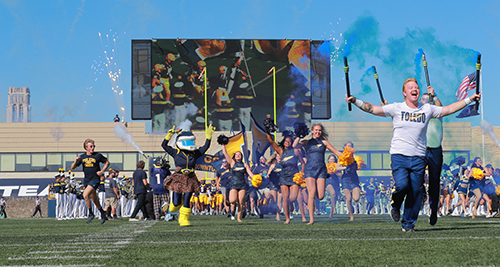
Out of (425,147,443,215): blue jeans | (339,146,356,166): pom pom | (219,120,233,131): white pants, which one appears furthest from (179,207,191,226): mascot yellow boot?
(219,120,233,131): white pants

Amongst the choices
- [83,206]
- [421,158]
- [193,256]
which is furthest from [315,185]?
[83,206]

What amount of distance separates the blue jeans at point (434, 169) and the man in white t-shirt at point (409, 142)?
0.42 meters

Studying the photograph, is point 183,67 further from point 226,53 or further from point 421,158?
point 421,158

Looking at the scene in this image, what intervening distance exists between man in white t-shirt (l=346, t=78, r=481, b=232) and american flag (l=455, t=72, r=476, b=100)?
19.9ft

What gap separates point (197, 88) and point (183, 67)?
6.44 feet

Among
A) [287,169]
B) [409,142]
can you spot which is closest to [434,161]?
[409,142]

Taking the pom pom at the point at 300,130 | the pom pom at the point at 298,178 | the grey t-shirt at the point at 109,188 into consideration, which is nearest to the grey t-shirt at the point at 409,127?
the pom pom at the point at 300,130

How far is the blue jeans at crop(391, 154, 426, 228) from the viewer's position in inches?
292

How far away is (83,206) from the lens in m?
24.5

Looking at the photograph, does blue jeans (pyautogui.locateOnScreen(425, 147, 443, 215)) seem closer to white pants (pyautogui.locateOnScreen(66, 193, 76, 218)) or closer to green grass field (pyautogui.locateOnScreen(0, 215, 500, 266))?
green grass field (pyautogui.locateOnScreen(0, 215, 500, 266))

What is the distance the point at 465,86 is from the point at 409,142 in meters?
6.59

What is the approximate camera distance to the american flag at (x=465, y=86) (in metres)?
13.2

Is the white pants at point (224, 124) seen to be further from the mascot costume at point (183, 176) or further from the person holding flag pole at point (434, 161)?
the person holding flag pole at point (434, 161)

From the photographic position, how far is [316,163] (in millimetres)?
10820
